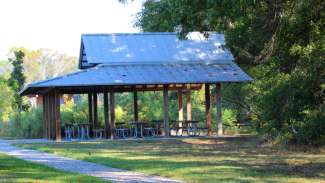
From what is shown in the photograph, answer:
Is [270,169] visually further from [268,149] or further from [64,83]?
[64,83]

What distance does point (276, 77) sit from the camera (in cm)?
1980

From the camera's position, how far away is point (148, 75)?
2991 centimetres

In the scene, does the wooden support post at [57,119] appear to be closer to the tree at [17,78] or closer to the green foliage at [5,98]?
the tree at [17,78]

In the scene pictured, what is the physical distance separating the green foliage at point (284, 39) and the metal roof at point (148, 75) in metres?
9.33

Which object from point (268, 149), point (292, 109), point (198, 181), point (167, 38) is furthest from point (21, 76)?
point (198, 181)

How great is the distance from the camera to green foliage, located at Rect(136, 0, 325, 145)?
14320 mm

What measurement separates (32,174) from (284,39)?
6.97 m

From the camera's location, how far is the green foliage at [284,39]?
1432 centimetres

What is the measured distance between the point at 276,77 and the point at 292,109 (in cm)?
246

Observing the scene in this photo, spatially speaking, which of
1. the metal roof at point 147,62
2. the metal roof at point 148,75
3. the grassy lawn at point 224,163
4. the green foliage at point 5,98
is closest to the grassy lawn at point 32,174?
the grassy lawn at point 224,163

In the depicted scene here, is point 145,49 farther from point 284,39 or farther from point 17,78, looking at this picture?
point 284,39

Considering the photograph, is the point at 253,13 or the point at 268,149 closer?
the point at 253,13

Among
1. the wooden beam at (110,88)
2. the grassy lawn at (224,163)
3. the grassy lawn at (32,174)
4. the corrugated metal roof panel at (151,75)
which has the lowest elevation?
the grassy lawn at (224,163)

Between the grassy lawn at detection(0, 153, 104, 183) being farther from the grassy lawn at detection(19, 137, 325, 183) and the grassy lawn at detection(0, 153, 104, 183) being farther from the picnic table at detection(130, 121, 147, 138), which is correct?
the picnic table at detection(130, 121, 147, 138)
